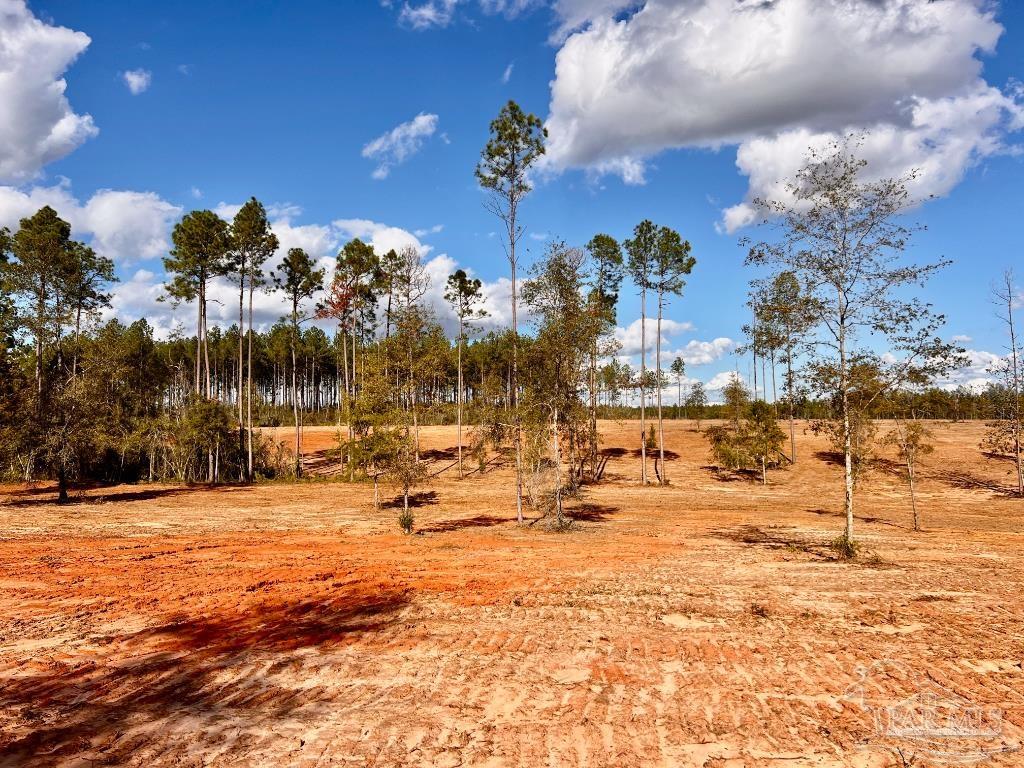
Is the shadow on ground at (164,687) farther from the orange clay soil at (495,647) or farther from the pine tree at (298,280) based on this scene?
the pine tree at (298,280)

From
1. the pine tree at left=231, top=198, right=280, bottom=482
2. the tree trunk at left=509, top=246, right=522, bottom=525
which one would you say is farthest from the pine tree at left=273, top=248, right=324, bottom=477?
the tree trunk at left=509, top=246, right=522, bottom=525

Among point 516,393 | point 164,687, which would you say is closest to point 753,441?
point 516,393

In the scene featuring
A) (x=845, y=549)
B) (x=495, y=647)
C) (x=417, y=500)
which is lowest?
(x=417, y=500)

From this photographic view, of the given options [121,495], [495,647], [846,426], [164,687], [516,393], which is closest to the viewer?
[164,687]

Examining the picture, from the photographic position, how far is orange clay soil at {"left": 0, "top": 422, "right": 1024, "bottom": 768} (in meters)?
5.62

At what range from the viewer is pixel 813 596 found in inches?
423

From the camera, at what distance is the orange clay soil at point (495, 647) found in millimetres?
5621

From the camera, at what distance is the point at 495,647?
8.11 meters

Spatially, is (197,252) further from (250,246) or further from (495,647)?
(495,647)

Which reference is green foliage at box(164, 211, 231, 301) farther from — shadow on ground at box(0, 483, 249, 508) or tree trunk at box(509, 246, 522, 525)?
tree trunk at box(509, 246, 522, 525)

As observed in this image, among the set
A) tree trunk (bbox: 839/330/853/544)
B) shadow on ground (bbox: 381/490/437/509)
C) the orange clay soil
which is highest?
tree trunk (bbox: 839/330/853/544)

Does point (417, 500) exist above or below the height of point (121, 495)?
below

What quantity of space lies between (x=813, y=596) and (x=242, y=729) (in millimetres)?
Answer: 10314

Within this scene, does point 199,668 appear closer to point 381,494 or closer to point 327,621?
point 327,621
